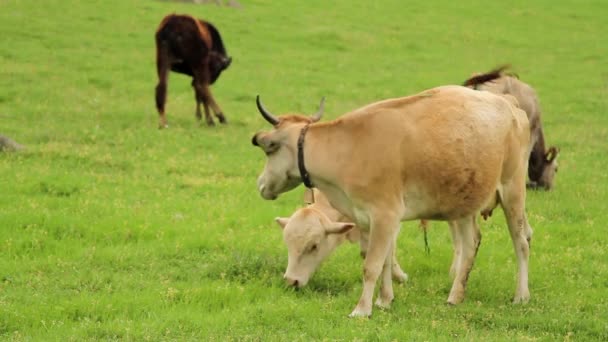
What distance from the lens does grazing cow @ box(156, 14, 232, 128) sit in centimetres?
2067

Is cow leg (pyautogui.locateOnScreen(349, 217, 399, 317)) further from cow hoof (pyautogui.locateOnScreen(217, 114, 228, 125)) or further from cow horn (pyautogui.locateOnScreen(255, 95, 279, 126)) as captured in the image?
cow hoof (pyautogui.locateOnScreen(217, 114, 228, 125))

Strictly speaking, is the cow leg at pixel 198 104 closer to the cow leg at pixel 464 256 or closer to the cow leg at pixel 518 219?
the cow leg at pixel 464 256

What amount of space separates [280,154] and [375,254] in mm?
1347

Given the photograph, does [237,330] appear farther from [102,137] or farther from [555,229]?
[102,137]

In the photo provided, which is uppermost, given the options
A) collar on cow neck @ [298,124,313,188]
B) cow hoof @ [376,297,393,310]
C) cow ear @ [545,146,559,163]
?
collar on cow neck @ [298,124,313,188]

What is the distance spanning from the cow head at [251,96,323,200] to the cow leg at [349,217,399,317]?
1006mm

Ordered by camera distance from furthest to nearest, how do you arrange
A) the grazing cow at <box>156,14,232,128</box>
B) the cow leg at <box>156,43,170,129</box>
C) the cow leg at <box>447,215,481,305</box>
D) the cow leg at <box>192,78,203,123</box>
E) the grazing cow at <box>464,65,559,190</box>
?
the cow leg at <box>192,78,203,123</box> < the grazing cow at <box>156,14,232,128</box> < the cow leg at <box>156,43,170,129</box> < the grazing cow at <box>464,65,559,190</box> < the cow leg at <box>447,215,481,305</box>

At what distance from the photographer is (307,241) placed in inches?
392

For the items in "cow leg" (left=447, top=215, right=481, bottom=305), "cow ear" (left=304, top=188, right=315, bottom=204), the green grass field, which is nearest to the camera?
the green grass field

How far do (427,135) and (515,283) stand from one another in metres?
2.37

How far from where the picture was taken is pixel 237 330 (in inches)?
330

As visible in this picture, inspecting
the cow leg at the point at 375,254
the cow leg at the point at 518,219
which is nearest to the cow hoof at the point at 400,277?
the cow leg at the point at 518,219

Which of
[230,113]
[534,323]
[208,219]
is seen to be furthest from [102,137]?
[534,323]

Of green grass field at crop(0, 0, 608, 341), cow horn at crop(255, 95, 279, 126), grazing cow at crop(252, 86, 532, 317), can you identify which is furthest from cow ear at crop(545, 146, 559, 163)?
cow horn at crop(255, 95, 279, 126)
